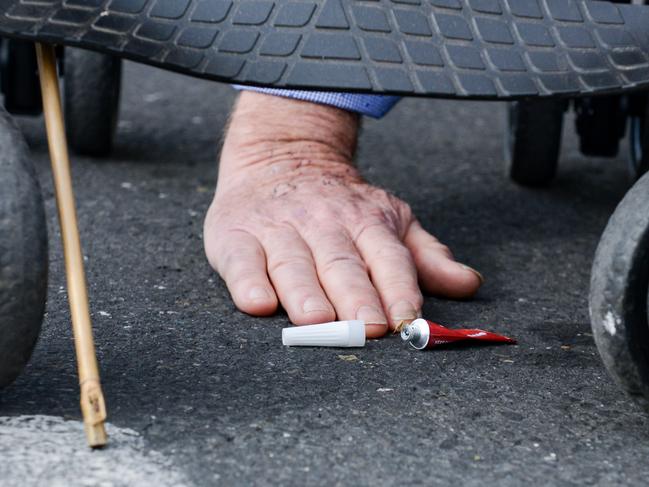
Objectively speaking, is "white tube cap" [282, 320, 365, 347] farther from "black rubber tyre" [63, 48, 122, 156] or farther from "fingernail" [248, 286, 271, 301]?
"black rubber tyre" [63, 48, 122, 156]

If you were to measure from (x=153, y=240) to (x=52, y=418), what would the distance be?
787mm

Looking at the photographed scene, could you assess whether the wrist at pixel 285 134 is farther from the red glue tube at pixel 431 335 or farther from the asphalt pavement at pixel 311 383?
the red glue tube at pixel 431 335

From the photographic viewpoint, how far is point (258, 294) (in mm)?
1540

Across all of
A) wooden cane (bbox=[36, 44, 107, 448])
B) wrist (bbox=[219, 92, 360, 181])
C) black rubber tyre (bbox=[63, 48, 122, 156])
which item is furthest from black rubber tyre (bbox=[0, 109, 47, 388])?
black rubber tyre (bbox=[63, 48, 122, 156])

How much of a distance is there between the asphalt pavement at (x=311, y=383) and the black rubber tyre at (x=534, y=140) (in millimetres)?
151

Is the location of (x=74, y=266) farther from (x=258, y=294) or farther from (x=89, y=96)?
(x=89, y=96)

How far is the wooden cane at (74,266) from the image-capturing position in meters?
1.06

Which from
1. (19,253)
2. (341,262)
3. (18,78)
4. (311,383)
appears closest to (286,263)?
(341,262)

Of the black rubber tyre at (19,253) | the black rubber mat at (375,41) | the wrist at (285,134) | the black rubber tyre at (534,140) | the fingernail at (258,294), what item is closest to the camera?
the black rubber tyre at (19,253)

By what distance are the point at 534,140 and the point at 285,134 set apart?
0.65 meters

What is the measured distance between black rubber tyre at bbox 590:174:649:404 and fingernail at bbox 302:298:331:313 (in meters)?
0.48

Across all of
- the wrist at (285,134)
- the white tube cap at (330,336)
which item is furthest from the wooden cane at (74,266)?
the wrist at (285,134)

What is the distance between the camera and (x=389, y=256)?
1620 mm

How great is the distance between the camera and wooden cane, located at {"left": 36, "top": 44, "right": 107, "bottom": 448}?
106cm
